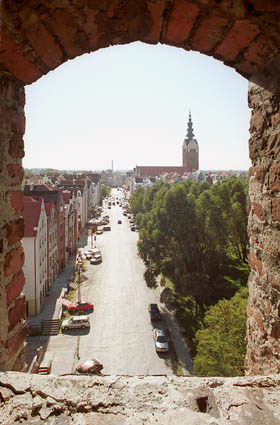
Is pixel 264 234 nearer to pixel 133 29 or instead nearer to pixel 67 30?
pixel 133 29

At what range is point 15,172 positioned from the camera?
8.27 ft

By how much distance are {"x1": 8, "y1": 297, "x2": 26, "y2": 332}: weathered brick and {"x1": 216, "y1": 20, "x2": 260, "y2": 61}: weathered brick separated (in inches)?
104

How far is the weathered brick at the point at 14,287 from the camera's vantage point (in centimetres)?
237

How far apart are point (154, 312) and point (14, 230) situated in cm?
1928

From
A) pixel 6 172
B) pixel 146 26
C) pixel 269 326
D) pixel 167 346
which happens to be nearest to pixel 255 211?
pixel 269 326

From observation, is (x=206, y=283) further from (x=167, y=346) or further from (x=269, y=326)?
(x=269, y=326)

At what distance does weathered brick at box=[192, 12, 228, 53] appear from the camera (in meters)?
2.23

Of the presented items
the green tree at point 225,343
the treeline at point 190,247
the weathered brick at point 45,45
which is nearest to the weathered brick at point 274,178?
the weathered brick at point 45,45

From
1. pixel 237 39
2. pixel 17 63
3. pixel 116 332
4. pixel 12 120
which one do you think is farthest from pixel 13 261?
pixel 116 332

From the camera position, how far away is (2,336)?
7.47 feet

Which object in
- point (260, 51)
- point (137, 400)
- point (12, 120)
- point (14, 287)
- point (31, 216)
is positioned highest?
point (260, 51)

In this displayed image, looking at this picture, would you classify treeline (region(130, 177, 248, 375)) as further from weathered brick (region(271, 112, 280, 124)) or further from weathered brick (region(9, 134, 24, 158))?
weathered brick (region(9, 134, 24, 158))

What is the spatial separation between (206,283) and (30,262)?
Answer: 38.2 feet

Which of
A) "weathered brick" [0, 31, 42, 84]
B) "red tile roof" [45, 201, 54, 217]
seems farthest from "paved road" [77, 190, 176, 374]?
Answer: "weathered brick" [0, 31, 42, 84]
